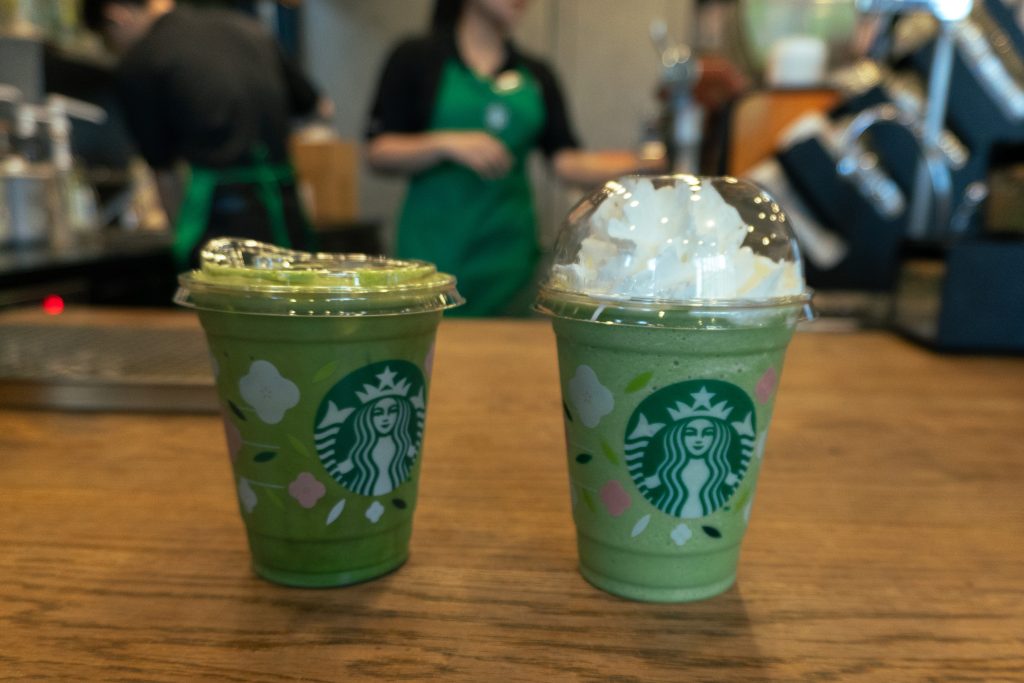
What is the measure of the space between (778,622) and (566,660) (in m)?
0.14

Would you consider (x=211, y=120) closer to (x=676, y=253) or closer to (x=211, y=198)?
(x=211, y=198)

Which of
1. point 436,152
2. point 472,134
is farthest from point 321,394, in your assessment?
point 472,134

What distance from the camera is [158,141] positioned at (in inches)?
80.0

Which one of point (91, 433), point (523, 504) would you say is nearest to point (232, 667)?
point (523, 504)

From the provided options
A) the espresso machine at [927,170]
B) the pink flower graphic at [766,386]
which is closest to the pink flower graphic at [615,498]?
the pink flower graphic at [766,386]

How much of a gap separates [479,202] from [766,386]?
1.58 m

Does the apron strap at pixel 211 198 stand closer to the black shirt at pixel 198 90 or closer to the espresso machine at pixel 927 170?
the black shirt at pixel 198 90

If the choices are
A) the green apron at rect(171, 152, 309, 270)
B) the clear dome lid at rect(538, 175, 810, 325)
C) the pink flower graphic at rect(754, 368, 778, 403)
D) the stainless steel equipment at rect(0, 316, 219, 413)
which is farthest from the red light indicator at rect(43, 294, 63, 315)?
the pink flower graphic at rect(754, 368, 778, 403)

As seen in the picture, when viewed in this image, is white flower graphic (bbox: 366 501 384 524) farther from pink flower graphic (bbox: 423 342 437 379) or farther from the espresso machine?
the espresso machine

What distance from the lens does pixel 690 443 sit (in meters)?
0.47

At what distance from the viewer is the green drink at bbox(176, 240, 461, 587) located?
468 millimetres

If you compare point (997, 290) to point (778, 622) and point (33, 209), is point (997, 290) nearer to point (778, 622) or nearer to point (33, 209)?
point (778, 622)

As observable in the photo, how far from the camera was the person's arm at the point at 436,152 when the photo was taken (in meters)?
1.61

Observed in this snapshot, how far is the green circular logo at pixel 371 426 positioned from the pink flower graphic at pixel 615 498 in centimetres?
14
